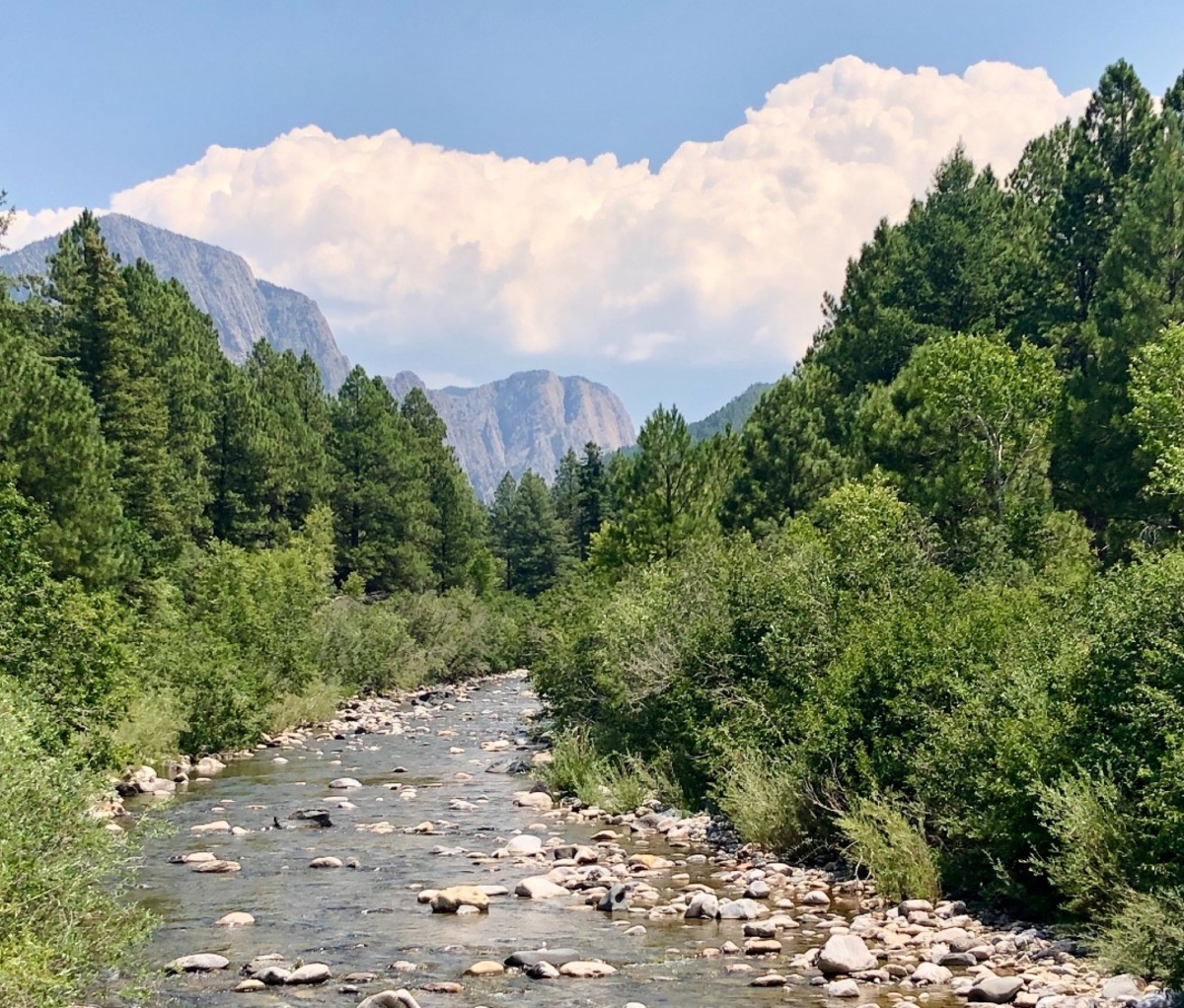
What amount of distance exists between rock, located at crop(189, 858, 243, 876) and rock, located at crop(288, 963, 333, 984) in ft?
17.8

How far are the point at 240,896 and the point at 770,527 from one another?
2891 cm

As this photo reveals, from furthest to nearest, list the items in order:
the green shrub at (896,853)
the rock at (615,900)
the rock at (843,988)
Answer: the rock at (615,900), the green shrub at (896,853), the rock at (843,988)

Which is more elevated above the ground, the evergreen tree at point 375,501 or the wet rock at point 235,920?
the evergreen tree at point 375,501

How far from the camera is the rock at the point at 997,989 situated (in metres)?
10.1

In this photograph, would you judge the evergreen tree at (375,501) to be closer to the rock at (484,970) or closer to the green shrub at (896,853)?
the green shrub at (896,853)

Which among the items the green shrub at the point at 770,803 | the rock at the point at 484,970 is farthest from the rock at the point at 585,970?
the green shrub at the point at 770,803

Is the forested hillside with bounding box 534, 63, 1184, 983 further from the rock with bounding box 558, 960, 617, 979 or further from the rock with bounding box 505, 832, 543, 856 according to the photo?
the rock with bounding box 558, 960, 617, 979

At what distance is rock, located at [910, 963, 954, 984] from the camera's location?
424 inches

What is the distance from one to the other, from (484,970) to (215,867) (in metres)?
6.45

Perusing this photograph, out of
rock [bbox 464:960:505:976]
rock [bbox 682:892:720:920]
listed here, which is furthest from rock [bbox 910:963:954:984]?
rock [bbox 464:960:505:976]

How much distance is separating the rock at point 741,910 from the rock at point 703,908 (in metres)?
0.08

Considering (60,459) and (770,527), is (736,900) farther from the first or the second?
(770,527)

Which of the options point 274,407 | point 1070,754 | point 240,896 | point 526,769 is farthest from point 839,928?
point 274,407

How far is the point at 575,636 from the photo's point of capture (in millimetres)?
28328
